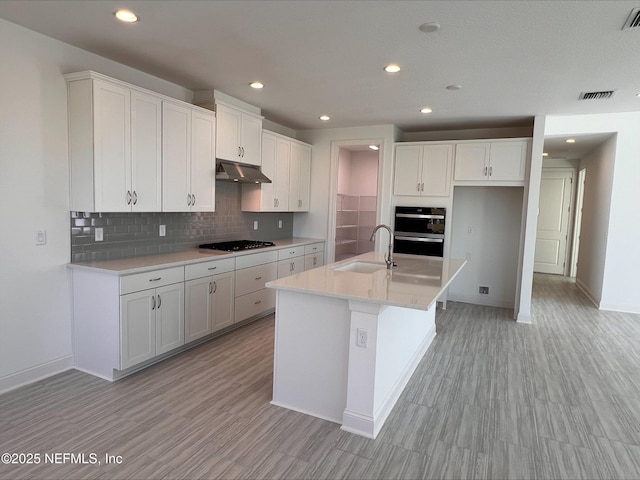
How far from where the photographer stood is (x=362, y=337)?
2428mm

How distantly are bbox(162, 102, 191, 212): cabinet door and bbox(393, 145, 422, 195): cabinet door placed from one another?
122 inches

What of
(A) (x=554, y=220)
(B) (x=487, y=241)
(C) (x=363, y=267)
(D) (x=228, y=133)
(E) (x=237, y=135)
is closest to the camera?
(C) (x=363, y=267)

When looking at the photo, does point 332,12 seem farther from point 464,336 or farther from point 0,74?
point 464,336

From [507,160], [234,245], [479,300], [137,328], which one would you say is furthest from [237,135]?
[479,300]

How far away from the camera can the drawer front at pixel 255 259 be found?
4.34 m

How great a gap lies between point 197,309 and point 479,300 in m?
4.27

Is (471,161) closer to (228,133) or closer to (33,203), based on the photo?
(228,133)

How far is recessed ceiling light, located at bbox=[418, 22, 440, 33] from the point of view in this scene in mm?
2564

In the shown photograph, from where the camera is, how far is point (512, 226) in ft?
18.8

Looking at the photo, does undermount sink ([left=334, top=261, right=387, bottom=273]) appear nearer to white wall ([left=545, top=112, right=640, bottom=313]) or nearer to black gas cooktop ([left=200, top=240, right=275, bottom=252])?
black gas cooktop ([left=200, top=240, right=275, bottom=252])

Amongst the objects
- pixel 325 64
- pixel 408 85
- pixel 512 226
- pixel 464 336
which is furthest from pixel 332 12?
pixel 512 226

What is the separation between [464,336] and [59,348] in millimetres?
4009

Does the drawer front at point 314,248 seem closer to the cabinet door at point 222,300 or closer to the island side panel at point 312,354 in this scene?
the cabinet door at point 222,300

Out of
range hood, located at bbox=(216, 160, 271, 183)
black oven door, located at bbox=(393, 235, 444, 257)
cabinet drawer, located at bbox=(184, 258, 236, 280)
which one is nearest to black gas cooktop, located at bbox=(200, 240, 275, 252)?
cabinet drawer, located at bbox=(184, 258, 236, 280)
